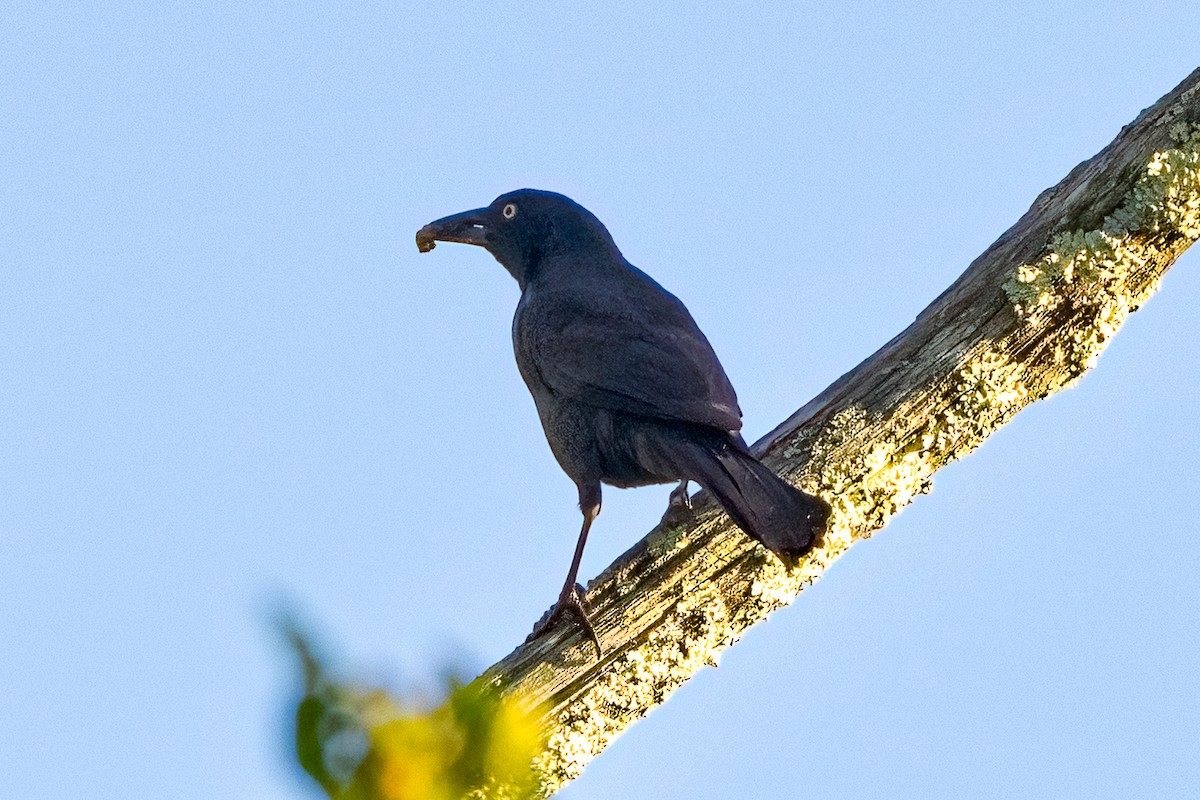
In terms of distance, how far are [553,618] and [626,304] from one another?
1.66m

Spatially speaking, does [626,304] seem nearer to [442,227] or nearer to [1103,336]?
[442,227]

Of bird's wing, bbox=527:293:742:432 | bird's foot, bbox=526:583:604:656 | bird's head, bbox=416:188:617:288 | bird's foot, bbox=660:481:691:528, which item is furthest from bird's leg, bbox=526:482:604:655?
bird's head, bbox=416:188:617:288

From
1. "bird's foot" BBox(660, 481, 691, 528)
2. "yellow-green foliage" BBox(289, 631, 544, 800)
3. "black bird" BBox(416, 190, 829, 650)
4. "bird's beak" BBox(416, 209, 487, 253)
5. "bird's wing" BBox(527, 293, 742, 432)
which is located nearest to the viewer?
"yellow-green foliage" BBox(289, 631, 544, 800)

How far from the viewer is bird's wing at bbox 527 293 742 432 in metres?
4.59

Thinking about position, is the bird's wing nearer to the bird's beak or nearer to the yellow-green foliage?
the bird's beak

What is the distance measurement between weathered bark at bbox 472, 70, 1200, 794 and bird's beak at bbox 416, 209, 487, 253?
251 cm

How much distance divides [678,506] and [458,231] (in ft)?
7.72

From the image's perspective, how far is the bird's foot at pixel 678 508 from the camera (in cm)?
420

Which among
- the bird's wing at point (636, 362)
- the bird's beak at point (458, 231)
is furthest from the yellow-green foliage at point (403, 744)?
the bird's beak at point (458, 231)

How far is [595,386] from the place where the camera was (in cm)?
491

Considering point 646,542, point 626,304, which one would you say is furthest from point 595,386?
point 646,542

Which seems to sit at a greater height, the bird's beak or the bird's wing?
the bird's beak

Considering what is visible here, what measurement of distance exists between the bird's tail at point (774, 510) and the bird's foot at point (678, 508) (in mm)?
275

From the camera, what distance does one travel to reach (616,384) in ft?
15.8
